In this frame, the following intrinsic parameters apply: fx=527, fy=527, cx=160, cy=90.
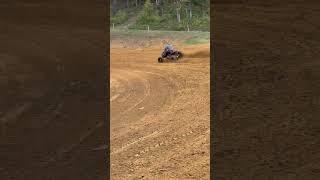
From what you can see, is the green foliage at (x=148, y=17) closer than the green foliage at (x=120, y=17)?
Yes

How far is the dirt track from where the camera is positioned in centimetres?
729

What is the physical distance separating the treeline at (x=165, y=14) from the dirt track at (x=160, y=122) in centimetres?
2038

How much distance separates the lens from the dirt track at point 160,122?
7.29m

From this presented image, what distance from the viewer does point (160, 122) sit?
949cm

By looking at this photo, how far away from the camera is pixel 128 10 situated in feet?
147

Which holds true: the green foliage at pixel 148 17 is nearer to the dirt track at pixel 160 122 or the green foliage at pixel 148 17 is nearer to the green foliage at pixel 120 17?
the green foliage at pixel 120 17
